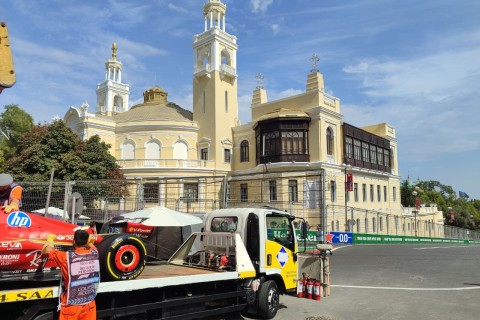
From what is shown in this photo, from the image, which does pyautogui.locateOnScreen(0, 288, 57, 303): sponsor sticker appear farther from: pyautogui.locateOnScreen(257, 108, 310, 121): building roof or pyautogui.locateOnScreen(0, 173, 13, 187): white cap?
pyautogui.locateOnScreen(257, 108, 310, 121): building roof

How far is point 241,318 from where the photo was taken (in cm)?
814

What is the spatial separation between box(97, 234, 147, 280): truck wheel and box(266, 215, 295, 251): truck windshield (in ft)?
10.3

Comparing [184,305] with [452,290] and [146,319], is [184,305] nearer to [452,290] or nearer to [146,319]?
[146,319]

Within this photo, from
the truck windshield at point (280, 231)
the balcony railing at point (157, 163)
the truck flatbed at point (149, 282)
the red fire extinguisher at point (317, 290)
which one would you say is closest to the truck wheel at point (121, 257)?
the truck flatbed at point (149, 282)

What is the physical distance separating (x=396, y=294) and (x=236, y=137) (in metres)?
34.7

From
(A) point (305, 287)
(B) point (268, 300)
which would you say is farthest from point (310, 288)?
(B) point (268, 300)

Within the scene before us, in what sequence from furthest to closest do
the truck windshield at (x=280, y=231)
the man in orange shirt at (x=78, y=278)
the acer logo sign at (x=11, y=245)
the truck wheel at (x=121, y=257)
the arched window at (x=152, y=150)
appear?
the arched window at (x=152, y=150), the truck windshield at (x=280, y=231), the truck wheel at (x=121, y=257), the acer logo sign at (x=11, y=245), the man in orange shirt at (x=78, y=278)

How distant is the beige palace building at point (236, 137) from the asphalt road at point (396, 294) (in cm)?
1805

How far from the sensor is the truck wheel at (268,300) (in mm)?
7930

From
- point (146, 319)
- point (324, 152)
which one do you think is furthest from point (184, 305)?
point (324, 152)

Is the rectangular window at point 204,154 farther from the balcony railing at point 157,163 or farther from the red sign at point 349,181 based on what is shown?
the red sign at point 349,181

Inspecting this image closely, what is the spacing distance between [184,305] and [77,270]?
2.24 metres

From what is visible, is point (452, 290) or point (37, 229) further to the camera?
point (452, 290)

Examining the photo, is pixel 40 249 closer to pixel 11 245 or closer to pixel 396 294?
pixel 11 245
